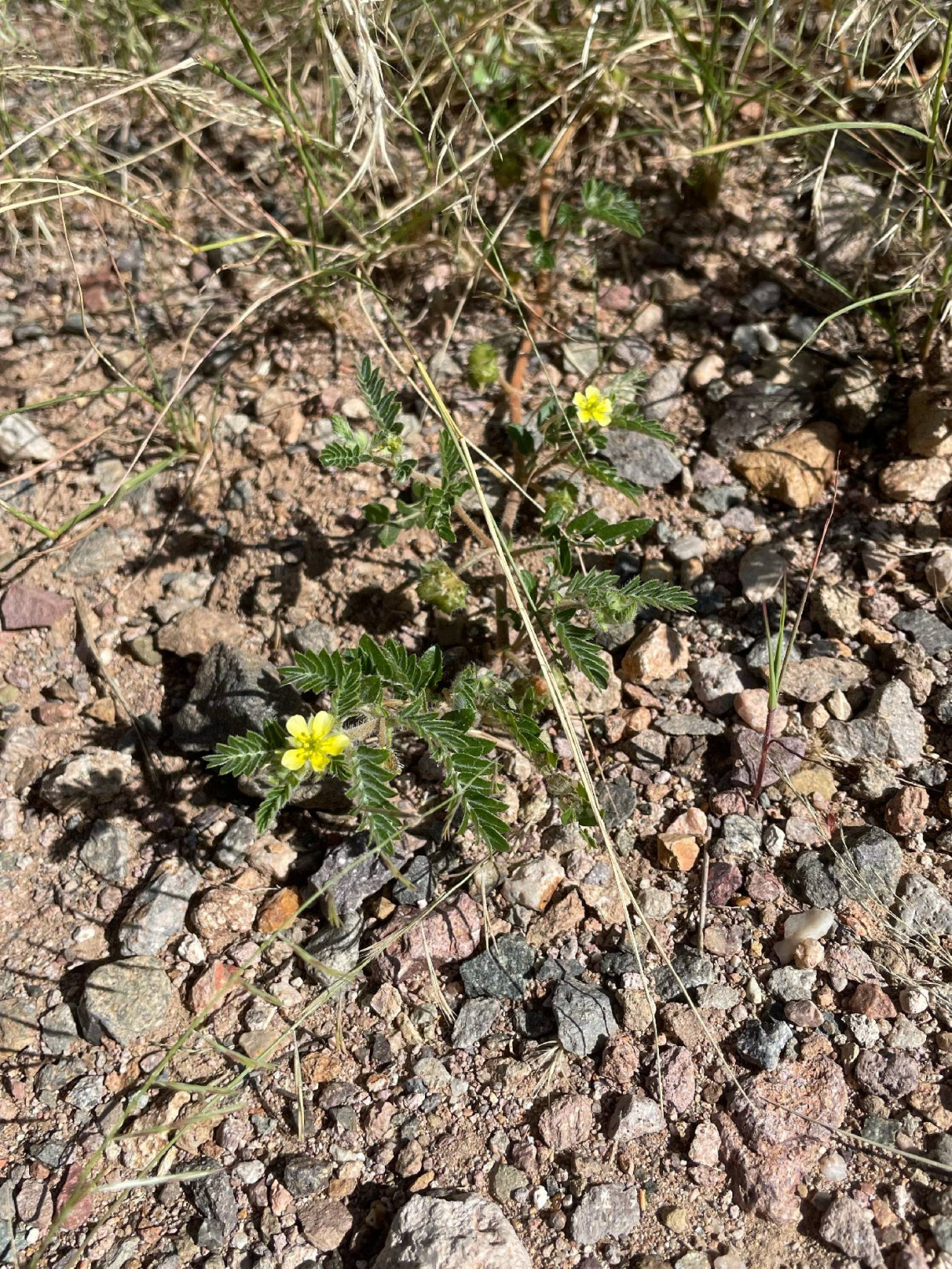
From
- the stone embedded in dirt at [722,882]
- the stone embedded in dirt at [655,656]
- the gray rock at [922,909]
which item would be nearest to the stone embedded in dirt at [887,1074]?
the gray rock at [922,909]

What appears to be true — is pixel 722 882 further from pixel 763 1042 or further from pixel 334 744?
pixel 334 744

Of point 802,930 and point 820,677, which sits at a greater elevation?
point 820,677

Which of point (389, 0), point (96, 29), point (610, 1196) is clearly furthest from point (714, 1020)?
point (96, 29)

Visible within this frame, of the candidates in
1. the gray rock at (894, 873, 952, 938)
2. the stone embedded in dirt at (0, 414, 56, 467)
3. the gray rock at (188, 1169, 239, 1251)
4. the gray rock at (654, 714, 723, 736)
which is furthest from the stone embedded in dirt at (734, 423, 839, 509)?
the gray rock at (188, 1169, 239, 1251)

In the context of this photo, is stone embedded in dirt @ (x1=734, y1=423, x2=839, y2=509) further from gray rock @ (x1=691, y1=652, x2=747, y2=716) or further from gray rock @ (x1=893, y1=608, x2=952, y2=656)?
gray rock @ (x1=691, y1=652, x2=747, y2=716)

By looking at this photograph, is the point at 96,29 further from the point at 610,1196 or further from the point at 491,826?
the point at 610,1196

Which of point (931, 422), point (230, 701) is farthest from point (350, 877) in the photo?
point (931, 422)
